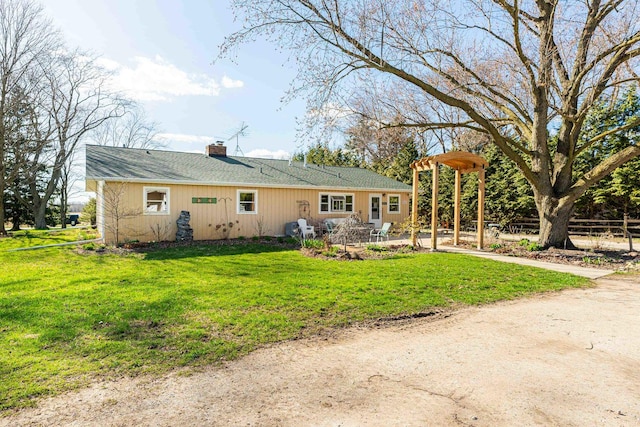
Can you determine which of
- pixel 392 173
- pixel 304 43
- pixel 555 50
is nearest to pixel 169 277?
pixel 304 43

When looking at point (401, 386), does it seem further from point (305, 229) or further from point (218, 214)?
point (218, 214)

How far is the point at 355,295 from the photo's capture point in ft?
19.3

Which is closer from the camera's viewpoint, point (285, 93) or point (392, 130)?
point (285, 93)

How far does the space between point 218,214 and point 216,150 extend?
457cm

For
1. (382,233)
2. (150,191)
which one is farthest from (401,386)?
(150,191)

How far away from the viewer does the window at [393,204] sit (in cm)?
1853

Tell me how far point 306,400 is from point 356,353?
3.59ft

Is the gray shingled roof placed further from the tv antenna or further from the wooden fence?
the wooden fence

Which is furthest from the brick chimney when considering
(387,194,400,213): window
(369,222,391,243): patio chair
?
(387,194,400,213): window

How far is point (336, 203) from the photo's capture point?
17062 millimetres

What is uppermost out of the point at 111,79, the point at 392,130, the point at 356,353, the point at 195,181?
the point at 111,79

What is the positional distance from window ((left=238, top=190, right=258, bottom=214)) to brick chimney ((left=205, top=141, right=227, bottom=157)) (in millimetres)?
3789

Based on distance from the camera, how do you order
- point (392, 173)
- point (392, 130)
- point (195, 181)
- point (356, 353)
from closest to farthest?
point (356, 353) < point (392, 130) < point (195, 181) < point (392, 173)

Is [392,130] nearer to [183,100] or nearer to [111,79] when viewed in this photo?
[183,100]
